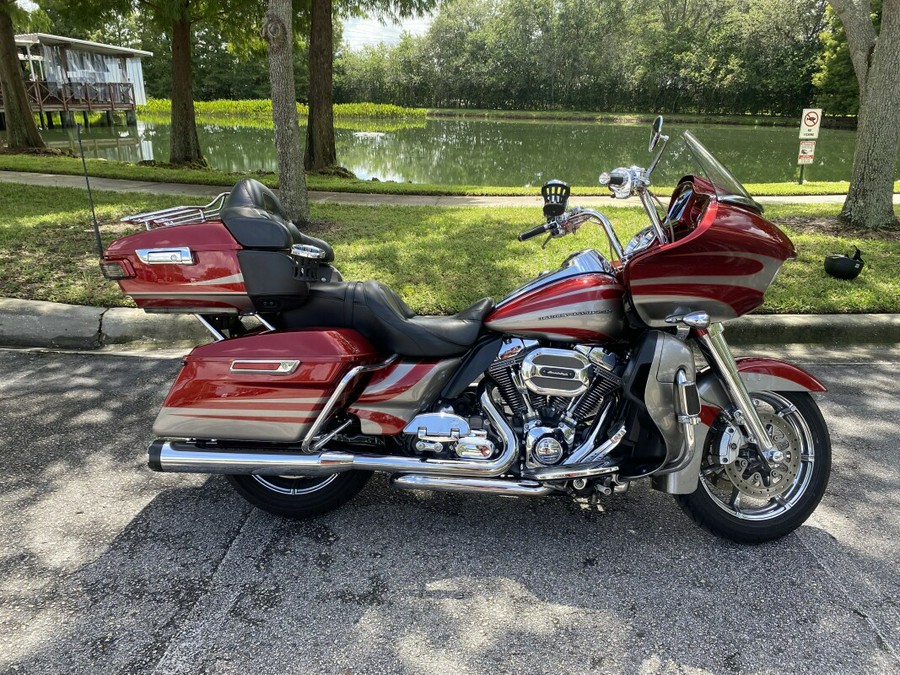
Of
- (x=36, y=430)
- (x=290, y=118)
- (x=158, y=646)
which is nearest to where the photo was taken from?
(x=158, y=646)

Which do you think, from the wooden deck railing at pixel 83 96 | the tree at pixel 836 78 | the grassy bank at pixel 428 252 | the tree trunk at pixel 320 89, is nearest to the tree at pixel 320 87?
the tree trunk at pixel 320 89

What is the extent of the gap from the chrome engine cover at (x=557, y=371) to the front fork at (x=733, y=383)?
49cm

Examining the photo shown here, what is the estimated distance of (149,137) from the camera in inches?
1048

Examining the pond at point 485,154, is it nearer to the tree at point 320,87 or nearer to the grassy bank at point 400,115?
the tree at point 320,87

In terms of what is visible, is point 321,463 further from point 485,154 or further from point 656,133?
point 485,154

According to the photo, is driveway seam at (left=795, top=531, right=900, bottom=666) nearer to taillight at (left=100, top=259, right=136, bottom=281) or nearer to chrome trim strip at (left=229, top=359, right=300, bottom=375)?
chrome trim strip at (left=229, top=359, right=300, bottom=375)

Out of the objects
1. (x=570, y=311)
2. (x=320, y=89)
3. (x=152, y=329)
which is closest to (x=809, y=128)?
(x=320, y=89)

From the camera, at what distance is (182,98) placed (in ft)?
45.0

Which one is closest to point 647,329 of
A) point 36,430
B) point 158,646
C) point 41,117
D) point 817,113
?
point 158,646

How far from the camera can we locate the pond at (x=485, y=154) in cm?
1584

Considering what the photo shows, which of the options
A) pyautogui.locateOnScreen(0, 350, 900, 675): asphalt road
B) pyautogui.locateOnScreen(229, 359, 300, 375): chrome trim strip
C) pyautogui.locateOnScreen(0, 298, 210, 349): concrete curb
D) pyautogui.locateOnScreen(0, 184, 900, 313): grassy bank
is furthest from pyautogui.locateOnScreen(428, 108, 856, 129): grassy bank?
pyautogui.locateOnScreen(229, 359, 300, 375): chrome trim strip

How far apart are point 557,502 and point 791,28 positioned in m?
55.5

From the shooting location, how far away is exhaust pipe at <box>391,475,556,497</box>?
2.66 metres

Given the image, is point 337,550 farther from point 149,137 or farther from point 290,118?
point 149,137
